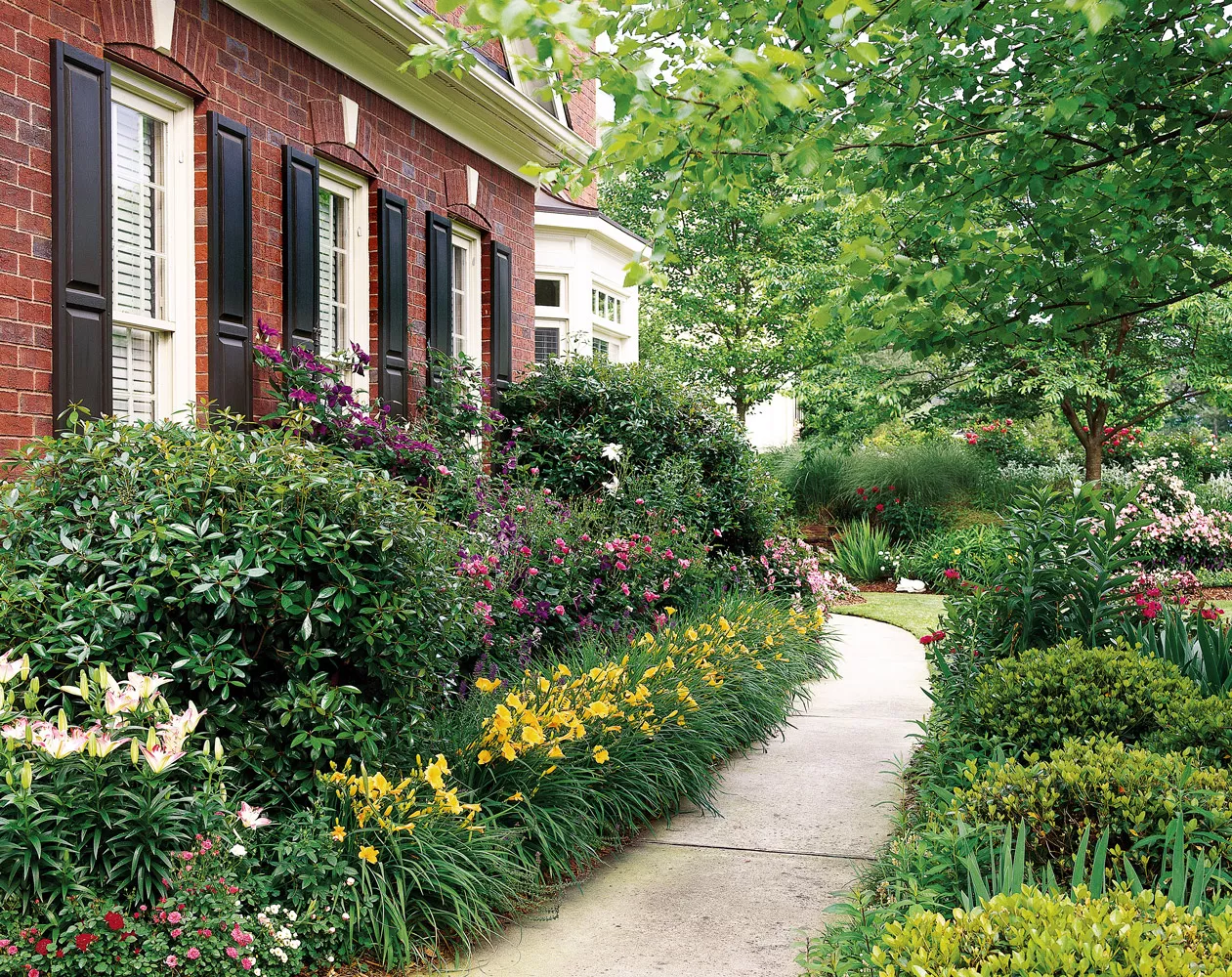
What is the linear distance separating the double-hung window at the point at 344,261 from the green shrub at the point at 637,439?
1.92 m

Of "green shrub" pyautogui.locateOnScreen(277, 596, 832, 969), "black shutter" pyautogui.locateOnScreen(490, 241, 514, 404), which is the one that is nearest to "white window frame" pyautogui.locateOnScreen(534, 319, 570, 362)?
"black shutter" pyautogui.locateOnScreen(490, 241, 514, 404)

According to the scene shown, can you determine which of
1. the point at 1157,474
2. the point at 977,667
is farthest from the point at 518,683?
the point at 1157,474

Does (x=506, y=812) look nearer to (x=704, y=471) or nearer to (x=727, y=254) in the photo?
(x=704, y=471)

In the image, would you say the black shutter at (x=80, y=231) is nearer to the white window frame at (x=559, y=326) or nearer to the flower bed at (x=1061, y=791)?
the flower bed at (x=1061, y=791)

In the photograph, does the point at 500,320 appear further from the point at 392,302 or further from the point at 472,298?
the point at 392,302

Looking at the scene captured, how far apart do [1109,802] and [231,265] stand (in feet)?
17.3

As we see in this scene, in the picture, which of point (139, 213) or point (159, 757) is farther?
point (139, 213)

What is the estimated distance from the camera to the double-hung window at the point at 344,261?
741cm

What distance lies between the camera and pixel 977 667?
16.8ft

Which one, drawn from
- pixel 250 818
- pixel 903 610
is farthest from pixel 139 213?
pixel 903 610

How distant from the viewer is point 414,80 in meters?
7.88

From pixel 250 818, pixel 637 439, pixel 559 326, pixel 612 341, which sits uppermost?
pixel 612 341

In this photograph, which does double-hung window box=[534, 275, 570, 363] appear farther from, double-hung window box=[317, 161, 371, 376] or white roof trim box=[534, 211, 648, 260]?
double-hung window box=[317, 161, 371, 376]

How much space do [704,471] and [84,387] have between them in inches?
237
